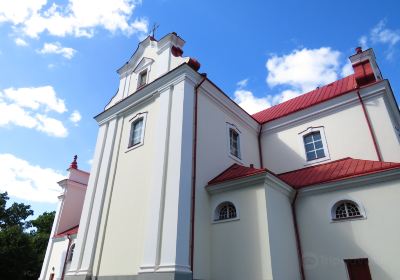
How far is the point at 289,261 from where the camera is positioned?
870 centimetres

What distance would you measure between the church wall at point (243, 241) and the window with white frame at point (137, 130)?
165 inches

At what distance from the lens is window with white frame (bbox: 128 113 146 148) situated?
1168 centimetres

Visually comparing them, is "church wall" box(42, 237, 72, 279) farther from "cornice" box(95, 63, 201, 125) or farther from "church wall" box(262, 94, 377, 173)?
"church wall" box(262, 94, 377, 173)

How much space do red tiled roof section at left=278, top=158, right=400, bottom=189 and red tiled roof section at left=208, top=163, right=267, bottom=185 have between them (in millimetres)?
1253

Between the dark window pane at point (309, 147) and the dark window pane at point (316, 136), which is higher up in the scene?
the dark window pane at point (316, 136)

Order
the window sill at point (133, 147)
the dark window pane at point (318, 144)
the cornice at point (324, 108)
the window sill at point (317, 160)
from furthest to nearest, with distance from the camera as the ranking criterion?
the dark window pane at point (318, 144)
the window sill at point (317, 160)
the cornice at point (324, 108)
the window sill at point (133, 147)

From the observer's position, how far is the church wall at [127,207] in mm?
9336

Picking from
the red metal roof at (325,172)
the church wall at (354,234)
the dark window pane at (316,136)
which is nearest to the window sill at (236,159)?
the red metal roof at (325,172)

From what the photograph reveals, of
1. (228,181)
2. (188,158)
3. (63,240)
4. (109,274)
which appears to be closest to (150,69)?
(188,158)

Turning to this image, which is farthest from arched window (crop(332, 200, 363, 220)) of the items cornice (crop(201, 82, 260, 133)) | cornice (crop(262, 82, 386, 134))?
cornice (crop(201, 82, 260, 133))

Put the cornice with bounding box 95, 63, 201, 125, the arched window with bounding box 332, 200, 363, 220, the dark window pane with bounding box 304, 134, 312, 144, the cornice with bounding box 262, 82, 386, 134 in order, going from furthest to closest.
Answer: the dark window pane with bounding box 304, 134, 312, 144
the cornice with bounding box 262, 82, 386, 134
the cornice with bounding box 95, 63, 201, 125
the arched window with bounding box 332, 200, 363, 220

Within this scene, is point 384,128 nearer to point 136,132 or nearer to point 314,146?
point 314,146

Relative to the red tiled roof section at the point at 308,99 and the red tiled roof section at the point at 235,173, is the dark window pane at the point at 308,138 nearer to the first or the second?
the red tiled roof section at the point at 308,99

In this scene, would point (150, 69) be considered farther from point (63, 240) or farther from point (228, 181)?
point (63, 240)
